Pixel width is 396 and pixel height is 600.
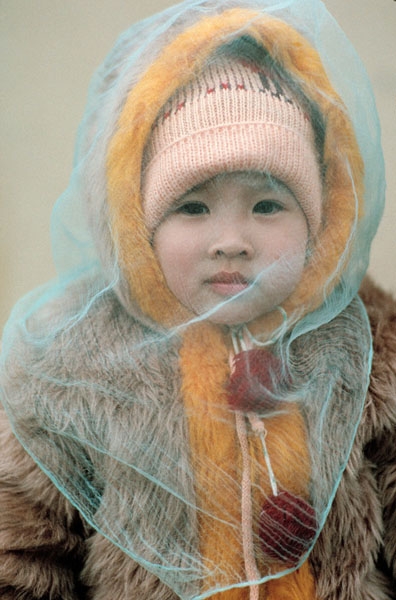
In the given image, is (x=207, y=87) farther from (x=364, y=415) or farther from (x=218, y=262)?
(x=364, y=415)

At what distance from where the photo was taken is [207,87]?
1.91ft

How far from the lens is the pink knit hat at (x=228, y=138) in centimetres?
56

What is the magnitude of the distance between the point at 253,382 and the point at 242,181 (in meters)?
0.17

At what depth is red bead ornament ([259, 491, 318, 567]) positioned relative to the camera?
562mm

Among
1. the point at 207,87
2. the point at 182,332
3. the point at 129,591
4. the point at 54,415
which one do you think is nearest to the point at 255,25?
the point at 207,87

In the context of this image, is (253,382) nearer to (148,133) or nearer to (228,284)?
(228,284)

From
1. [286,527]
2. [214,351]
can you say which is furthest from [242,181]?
[286,527]

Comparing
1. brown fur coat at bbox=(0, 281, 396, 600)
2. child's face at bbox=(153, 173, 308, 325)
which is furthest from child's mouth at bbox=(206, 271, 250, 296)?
brown fur coat at bbox=(0, 281, 396, 600)

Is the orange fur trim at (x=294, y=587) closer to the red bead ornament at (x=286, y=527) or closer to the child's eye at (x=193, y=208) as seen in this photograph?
the red bead ornament at (x=286, y=527)

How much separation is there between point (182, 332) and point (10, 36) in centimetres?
49

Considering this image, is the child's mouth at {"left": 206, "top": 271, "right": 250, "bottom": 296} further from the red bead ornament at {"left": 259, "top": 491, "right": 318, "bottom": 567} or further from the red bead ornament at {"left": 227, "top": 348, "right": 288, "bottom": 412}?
the red bead ornament at {"left": 259, "top": 491, "right": 318, "bottom": 567}

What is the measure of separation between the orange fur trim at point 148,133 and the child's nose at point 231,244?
0.06 metres

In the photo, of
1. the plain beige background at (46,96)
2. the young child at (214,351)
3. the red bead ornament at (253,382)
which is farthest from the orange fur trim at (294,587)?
the plain beige background at (46,96)

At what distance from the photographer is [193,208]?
58cm
